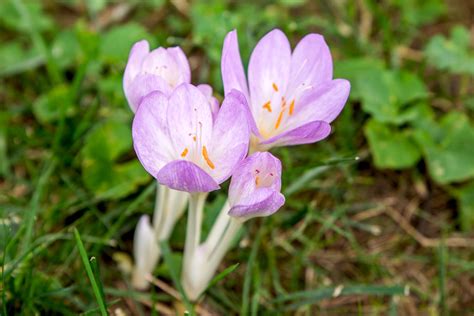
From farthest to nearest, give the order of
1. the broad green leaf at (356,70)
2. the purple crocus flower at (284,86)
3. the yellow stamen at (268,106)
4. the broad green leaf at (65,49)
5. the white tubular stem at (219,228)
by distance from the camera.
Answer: the broad green leaf at (65,49) < the broad green leaf at (356,70) < the white tubular stem at (219,228) < the yellow stamen at (268,106) < the purple crocus flower at (284,86)

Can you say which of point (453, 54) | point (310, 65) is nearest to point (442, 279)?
point (310, 65)

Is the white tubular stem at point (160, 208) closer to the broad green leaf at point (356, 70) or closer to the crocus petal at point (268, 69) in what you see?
the crocus petal at point (268, 69)

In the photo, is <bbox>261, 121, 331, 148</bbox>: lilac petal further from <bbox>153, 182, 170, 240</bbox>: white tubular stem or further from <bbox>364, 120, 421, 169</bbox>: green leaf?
<bbox>364, 120, 421, 169</bbox>: green leaf

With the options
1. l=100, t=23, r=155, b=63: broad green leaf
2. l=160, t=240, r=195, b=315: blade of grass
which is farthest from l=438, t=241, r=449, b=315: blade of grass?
l=100, t=23, r=155, b=63: broad green leaf

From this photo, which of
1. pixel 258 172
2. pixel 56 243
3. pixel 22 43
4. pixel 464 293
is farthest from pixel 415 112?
pixel 22 43

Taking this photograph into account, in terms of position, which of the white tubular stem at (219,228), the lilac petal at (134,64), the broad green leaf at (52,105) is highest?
the lilac petal at (134,64)

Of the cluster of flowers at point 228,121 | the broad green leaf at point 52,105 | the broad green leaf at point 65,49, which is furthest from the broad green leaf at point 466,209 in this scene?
the broad green leaf at point 65,49
